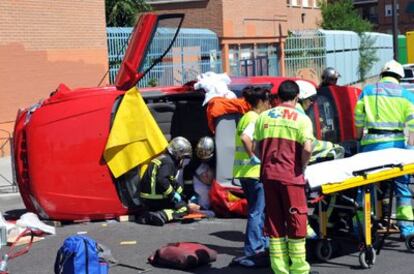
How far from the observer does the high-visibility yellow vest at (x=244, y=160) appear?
7414 millimetres

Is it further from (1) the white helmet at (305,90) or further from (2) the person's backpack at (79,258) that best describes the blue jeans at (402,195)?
(2) the person's backpack at (79,258)

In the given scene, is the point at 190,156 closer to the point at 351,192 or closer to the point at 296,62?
the point at 351,192

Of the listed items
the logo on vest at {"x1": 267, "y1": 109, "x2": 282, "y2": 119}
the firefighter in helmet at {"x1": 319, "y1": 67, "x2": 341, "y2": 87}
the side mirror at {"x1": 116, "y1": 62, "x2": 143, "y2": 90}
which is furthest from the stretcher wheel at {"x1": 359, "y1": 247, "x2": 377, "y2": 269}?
the side mirror at {"x1": 116, "y1": 62, "x2": 143, "y2": 90}

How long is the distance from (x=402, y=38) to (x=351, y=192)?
1563 inches

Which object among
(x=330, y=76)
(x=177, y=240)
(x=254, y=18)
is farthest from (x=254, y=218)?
(x=254, y=18)

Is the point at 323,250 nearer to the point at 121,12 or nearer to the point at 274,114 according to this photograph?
the point at 274,114

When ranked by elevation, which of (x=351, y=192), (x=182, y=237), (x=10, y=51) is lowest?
(x=182, y=237)

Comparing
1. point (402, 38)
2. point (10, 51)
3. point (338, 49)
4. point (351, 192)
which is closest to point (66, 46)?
point (10, 51)

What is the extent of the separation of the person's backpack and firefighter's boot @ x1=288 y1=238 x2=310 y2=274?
63.0 inches

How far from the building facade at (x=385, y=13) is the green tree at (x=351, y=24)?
2810 cm

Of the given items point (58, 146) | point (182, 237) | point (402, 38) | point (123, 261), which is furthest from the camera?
point (402, 38)

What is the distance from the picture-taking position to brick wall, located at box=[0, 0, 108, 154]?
60.5 ft

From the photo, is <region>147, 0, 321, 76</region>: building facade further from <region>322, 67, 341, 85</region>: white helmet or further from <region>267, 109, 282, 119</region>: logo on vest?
<region>267, 109, 282, 119</region>: logo on vest

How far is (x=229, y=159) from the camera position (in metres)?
9.66
